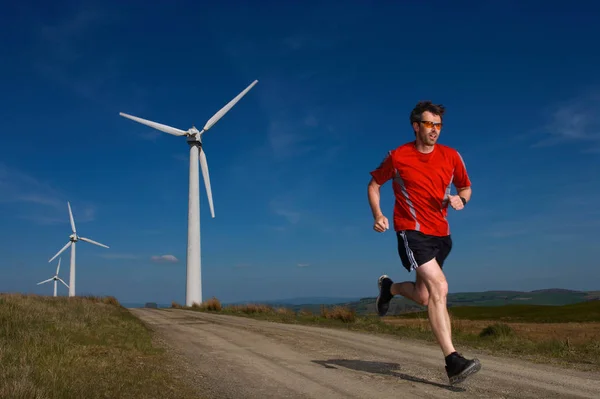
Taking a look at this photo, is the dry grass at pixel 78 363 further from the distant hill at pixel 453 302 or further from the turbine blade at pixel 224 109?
the turbine blade at pixel 224 109

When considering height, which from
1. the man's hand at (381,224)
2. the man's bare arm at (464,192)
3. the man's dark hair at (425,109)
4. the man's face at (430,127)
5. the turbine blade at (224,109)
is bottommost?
the man's hand at (381,224)

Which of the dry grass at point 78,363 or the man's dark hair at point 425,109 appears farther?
the man's dark hair at point 425,109

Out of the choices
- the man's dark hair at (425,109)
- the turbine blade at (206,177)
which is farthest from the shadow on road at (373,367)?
the turbine blade at (206,177)

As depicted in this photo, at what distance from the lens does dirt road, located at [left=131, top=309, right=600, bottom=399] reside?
17.1 ft

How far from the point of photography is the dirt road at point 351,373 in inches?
205

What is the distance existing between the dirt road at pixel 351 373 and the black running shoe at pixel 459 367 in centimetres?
16

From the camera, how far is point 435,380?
19.4 ft

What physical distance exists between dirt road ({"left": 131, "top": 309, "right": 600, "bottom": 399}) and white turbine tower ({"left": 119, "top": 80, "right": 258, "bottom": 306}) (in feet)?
97.2

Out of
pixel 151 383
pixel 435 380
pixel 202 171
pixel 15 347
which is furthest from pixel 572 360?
pixel 202 171

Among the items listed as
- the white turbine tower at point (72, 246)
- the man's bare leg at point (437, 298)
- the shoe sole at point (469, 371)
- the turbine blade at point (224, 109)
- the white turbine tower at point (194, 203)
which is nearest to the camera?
the shoe sole at point (469, 371)

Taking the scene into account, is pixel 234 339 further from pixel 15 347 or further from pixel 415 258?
pixel 415 258

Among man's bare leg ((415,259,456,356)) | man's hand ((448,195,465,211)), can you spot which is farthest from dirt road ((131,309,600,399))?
man's hand ((448,195,465,211))

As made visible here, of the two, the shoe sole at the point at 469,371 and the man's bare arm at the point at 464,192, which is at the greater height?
the man's bare arm at the point at 464,192

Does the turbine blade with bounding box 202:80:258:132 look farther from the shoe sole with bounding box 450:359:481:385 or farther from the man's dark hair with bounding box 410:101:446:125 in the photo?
the shoe sole with bounding box 450:359:481:385
